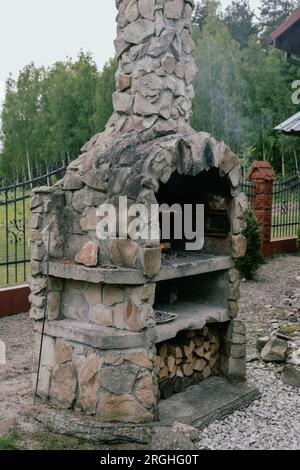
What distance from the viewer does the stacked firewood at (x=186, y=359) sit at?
4.76 m

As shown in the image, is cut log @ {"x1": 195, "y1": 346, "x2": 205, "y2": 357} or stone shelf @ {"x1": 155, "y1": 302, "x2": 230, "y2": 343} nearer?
stone shelf @ {"x1": 155, "y1": 302, "x2": 230, "y2": 343}

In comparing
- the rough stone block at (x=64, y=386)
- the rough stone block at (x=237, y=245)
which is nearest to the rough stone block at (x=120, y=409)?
the rough stone block at (x=64, y=386)

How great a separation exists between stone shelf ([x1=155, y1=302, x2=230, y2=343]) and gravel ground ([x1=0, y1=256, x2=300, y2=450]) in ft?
2.64

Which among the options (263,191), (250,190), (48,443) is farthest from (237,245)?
(250,190)

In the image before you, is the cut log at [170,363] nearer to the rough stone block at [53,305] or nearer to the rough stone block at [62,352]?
the rough stone block at [62,352]

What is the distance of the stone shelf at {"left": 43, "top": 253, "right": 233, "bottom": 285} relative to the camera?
407cm

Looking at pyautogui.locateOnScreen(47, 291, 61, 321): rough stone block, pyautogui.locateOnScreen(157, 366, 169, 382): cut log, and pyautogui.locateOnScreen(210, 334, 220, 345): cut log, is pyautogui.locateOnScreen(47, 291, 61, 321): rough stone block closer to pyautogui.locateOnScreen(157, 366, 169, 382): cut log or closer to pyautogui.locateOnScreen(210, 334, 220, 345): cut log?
pyautogui.locateOnScreen(157, 366, 169, 382): cut log

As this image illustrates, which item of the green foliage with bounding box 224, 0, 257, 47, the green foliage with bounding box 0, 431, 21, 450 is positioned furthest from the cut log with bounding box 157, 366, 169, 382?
the green foliage with bounding box 224, 0, 257, 47

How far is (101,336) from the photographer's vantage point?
4.09 meters

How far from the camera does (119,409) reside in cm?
414

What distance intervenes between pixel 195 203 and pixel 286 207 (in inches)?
341

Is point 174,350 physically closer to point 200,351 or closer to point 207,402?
point 200,351
